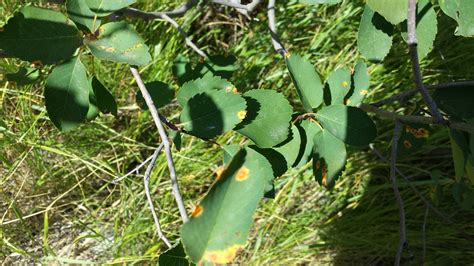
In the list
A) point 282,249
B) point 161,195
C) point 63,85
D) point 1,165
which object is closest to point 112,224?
point 161,195

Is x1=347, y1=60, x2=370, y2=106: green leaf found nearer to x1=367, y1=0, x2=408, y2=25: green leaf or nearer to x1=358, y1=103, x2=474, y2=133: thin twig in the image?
x1=358, y1=103, x2=474, y2=133: thin twig

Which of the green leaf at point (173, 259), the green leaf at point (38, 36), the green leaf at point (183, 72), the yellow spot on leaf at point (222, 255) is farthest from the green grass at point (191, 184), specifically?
the yellow spot on leaf at point (222, 255)

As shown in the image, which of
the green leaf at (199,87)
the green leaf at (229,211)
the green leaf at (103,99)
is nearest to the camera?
the green leaf at (229,211)

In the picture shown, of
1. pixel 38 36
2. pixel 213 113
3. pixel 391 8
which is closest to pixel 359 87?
pixel 391 8

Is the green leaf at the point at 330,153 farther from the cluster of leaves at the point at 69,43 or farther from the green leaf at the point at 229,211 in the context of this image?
the green leaf at the point at 229,211

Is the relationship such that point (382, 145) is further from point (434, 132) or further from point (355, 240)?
point (355, 240)

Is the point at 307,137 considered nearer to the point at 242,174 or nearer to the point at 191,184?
the point at 242,174
